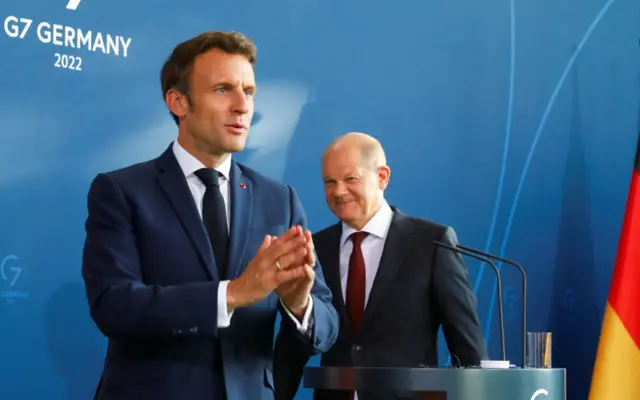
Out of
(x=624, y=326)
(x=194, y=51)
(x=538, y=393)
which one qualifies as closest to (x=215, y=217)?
(x=194, y=51)

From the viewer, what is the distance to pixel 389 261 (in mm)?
3674

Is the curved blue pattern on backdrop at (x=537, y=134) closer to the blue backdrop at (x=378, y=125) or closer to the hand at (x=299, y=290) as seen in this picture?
the blue backdrop at (x=378, y=125)

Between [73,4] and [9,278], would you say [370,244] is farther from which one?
[73,4]

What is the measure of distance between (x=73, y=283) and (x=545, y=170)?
281 centimetres

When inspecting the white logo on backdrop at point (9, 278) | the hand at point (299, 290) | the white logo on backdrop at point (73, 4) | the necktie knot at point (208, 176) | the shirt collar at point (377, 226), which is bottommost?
the hand at point (299, 290)

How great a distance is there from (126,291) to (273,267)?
1.21 feet

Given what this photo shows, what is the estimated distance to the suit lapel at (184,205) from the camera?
248cm

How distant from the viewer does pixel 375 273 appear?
3.71 metres

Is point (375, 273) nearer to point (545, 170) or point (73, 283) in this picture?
point (73, 283)

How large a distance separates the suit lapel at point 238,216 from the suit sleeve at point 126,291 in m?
0.16

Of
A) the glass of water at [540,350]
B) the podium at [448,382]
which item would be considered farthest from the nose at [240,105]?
the glass of water at [540,350]

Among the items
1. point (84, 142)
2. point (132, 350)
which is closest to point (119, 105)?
point (84, 142)

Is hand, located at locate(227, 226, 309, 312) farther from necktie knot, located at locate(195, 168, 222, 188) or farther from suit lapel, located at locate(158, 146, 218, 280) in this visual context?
necktie knot, located at locate(195, 168, 222, 188)

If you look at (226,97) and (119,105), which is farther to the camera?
(119,105)
